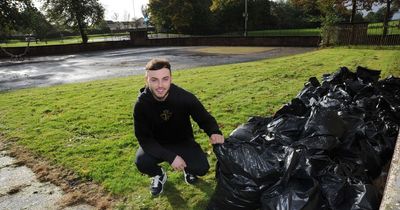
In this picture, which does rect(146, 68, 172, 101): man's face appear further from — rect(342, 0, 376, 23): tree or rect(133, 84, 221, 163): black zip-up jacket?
rect(342, 0, 376, 23): tree

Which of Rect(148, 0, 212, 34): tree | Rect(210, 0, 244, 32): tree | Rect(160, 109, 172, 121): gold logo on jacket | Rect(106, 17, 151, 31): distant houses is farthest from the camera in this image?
Rect(106, 17, 151, 31): distant houses

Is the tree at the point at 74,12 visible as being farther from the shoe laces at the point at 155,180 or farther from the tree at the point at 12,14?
the shoe laces at the point at 155,180

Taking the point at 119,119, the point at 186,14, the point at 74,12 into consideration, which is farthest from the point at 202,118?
the point at 186,14

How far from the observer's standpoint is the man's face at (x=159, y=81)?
293 centimetres

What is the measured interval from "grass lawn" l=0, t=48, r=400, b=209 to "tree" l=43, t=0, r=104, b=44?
32.5 meters

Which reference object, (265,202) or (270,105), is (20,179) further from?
(270,105)

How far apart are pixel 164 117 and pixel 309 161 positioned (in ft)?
4.68

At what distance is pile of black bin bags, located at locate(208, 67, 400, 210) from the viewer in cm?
244

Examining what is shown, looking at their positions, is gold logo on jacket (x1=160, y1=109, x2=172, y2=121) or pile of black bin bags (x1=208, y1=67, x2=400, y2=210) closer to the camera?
pile of black bin bags (x1=208, y1=67, x2=400, y2=210)

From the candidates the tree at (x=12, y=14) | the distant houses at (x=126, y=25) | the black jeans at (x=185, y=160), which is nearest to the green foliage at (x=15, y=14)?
Result: the tree at (x=12, y=14)

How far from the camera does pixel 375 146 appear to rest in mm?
3338

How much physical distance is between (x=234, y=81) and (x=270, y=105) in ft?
9.73

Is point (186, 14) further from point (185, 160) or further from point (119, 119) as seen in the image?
point (185, 160)

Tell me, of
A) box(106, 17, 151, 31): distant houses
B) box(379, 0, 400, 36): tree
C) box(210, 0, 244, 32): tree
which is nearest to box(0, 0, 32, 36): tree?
box(210, 0, 244, 32): tree
